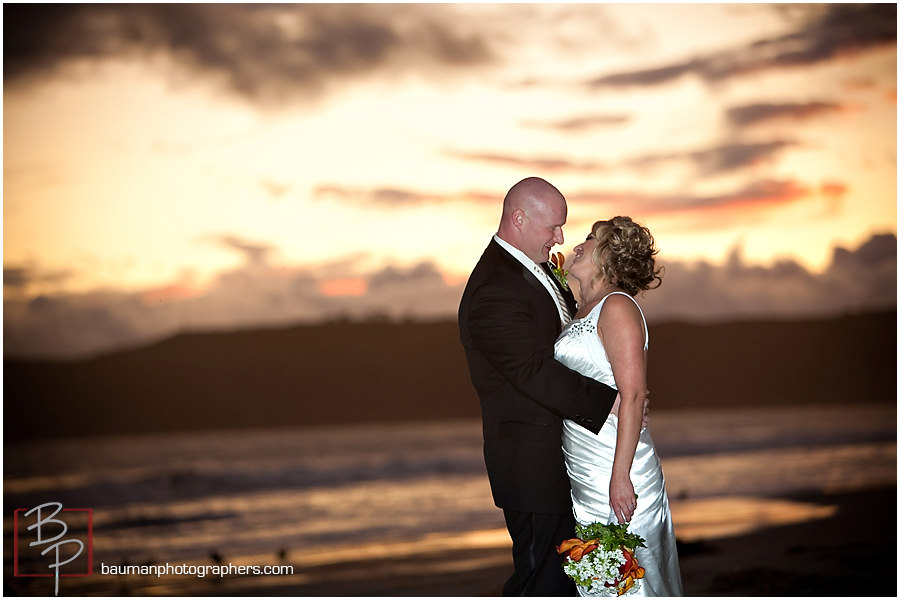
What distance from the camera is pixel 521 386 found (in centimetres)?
359

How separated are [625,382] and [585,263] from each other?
527mm

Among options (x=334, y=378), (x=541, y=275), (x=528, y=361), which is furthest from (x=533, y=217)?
(x=334, y=378)

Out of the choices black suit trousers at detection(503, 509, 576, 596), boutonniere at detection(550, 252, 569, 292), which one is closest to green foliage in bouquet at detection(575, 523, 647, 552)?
black suit trousers at detection(503, 509, 576, 596)

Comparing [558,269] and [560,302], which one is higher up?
[558,269]

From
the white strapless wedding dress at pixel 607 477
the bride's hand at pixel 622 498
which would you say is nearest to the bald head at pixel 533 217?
the white strapless wedding dress at pixel 607 477

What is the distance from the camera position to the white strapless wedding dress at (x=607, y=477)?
3.57 m

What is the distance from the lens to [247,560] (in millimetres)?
9125

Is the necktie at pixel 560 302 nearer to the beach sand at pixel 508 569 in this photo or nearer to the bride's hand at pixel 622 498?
the bride's hand at pixel 622 498

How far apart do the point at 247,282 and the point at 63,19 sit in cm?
627

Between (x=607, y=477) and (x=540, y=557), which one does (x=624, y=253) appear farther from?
(x=540, y=557)

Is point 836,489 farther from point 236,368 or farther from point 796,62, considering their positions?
point 236,368

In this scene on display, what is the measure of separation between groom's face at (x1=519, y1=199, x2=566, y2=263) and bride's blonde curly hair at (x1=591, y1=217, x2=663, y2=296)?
0.26m

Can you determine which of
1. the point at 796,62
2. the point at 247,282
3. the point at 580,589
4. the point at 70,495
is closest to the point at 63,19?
the point at 247,282

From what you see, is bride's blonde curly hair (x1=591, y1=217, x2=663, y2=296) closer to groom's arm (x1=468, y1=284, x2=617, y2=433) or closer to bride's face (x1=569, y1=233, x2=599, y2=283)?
bride's face (x1=569, y1=233, x2=599, y2=283)
